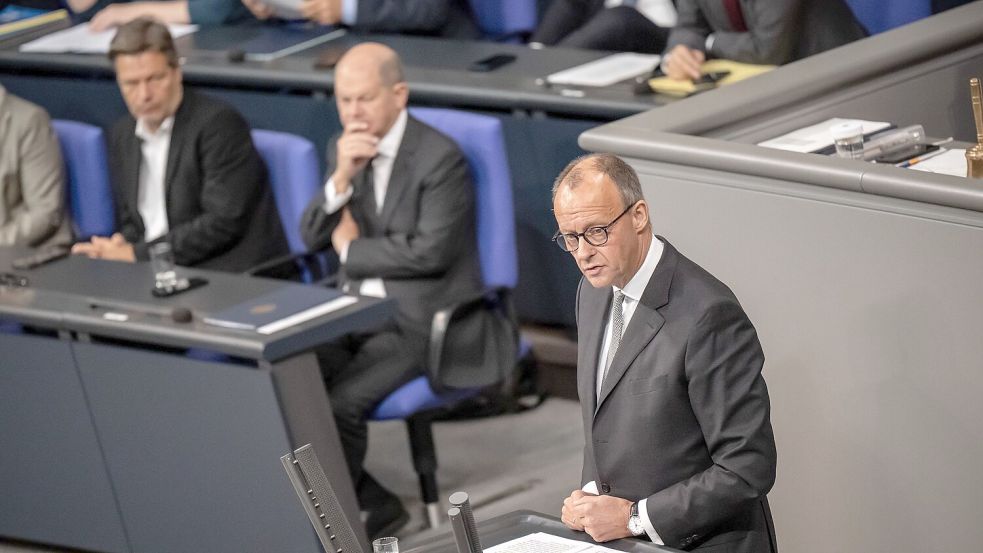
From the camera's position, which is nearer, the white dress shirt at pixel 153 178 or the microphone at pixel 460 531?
the microphone at pixel 460 531

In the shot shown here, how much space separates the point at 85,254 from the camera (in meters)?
4.97

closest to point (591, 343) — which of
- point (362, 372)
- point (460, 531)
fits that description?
point (460, 531)

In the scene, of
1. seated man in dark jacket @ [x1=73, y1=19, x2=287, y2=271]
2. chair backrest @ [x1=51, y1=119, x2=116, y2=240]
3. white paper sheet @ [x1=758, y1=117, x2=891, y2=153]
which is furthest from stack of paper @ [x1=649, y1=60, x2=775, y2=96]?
chair backrest @ [x1=51, y1=119, x2=116, y2=240]

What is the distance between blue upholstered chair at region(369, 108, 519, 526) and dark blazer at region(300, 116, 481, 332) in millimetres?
44

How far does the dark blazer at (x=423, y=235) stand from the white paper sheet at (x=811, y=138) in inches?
43.7

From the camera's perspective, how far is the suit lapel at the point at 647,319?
112 inches

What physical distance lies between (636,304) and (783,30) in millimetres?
2218

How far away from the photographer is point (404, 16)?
630cm

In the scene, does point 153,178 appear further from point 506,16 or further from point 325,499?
point 325,499

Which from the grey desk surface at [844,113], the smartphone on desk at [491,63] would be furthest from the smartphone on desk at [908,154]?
the smartphone on desk at [491,63]

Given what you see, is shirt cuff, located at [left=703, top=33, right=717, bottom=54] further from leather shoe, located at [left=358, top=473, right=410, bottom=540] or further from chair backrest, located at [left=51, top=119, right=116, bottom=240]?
chair backrest, located at [left=51, top=119, right=116, bottom=240]

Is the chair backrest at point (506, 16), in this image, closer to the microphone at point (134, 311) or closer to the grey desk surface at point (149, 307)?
the grey desk surface at point (149, 307)

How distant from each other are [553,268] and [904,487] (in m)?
2.21

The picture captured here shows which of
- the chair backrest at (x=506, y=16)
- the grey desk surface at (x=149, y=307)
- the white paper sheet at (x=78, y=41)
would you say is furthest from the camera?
the white paper sheet at (x=78, y=41)
